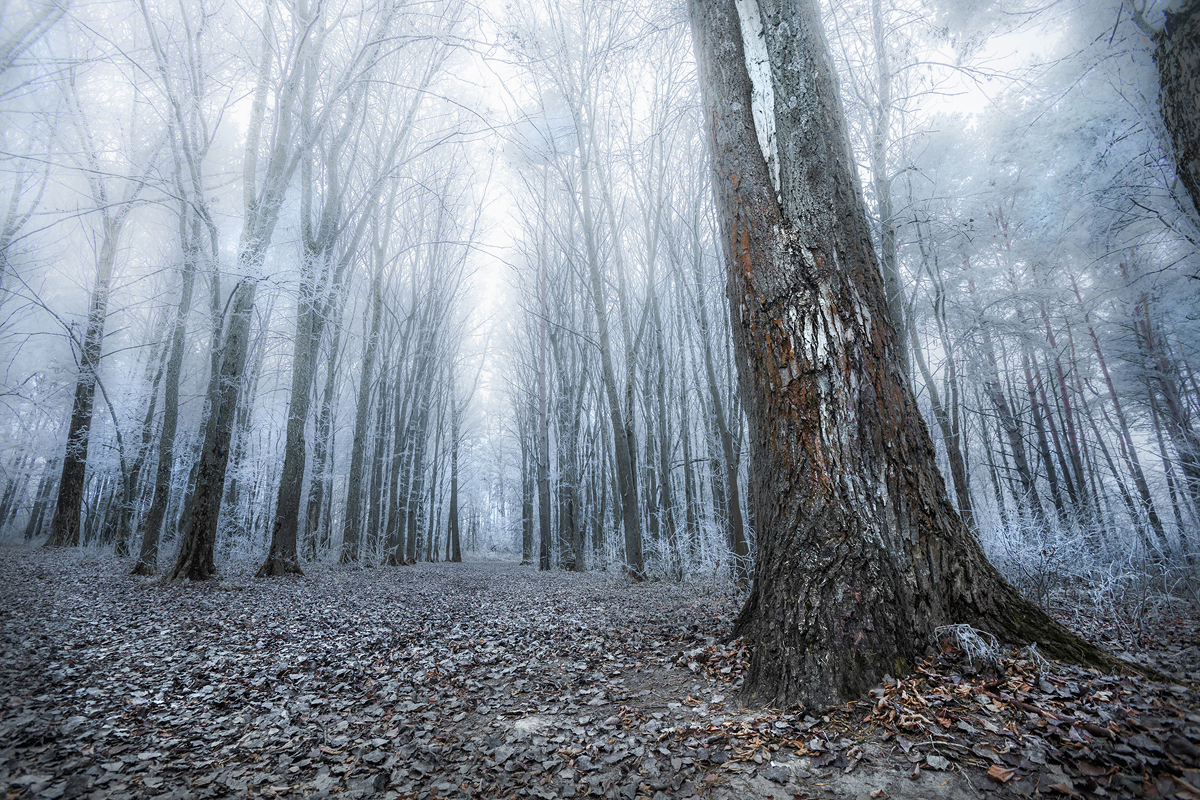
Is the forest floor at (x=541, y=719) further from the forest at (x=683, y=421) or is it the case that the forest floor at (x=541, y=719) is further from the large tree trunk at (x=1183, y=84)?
the large tree trunk at (x=1183, y=84)

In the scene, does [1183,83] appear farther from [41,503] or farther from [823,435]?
[41,503]

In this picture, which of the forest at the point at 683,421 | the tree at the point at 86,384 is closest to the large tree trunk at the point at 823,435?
the forest at the point at 683,421

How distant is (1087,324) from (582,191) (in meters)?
10.1

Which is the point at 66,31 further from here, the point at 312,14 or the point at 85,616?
the point at 85,616

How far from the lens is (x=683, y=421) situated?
11461 millimetres

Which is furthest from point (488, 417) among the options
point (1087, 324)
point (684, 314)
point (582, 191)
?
point (1087, 324)

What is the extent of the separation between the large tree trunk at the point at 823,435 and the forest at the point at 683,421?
2cm

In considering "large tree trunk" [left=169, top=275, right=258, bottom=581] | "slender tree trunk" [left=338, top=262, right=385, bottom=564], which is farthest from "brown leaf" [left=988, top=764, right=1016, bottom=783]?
"slender tree trunk" [left=338, top=262, right=385, bottom=564]

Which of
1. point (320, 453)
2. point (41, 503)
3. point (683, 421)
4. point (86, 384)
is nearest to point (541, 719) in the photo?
point (683, 421)

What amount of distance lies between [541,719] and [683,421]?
9.68m

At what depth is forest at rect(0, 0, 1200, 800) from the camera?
170cm

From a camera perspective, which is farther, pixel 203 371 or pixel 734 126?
pixel 203 371

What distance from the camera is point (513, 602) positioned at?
5.52m

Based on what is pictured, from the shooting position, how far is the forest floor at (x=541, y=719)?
52.2 inches
